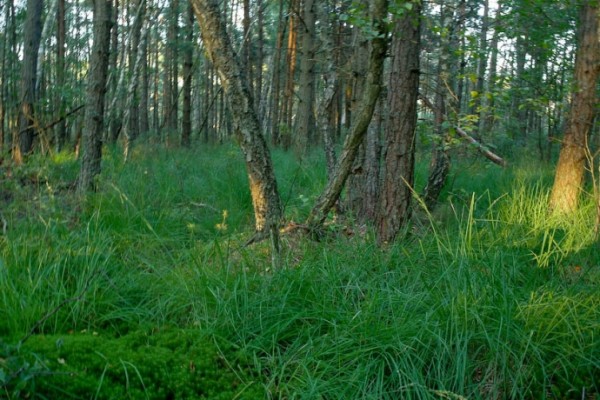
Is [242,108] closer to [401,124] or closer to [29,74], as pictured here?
[401,124]

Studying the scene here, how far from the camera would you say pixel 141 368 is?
10.2 feet

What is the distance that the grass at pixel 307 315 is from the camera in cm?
310

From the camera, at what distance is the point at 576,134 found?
707 cm

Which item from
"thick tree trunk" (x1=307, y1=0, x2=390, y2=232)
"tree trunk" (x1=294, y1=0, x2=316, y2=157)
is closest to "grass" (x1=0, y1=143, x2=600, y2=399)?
"thick tree trunk" (x1=307, y1=0, x2=390, y2=232)

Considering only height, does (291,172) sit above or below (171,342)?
above

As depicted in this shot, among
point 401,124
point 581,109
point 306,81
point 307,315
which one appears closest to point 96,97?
point 401,124

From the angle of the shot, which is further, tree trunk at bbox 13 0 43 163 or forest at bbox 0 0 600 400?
tree trunk at bbox 13 0 43 163

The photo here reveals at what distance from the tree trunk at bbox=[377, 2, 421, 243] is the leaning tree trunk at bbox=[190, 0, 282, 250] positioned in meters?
1.06

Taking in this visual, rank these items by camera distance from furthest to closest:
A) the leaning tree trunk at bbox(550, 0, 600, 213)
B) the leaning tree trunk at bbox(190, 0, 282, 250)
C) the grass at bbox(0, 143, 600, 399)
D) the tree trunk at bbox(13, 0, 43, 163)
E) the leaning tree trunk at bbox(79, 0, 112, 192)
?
the tree trunk at bbox(13, 0, 43, 163) → the leaning tree trunk at bbox(79, 0, 112, 192) → the leaning tree trunk at bbox(550, 0, 600, 213) → the leaning tree trunk at bbox(190, 0, 282, 250) → the grass at bbox(0, 143, 600, 399)

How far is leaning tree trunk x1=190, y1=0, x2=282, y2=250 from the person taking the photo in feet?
18.0

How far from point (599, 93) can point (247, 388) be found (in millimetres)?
7821

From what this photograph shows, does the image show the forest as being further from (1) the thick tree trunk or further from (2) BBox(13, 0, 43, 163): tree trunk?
(2) BBox(13, 0, 43, 163): tree trunk

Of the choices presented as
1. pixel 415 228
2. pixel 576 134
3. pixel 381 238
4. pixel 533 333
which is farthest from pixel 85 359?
pixel 576 134

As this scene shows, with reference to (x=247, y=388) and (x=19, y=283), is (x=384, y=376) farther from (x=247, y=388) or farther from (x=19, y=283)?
(x=19, y=283)
